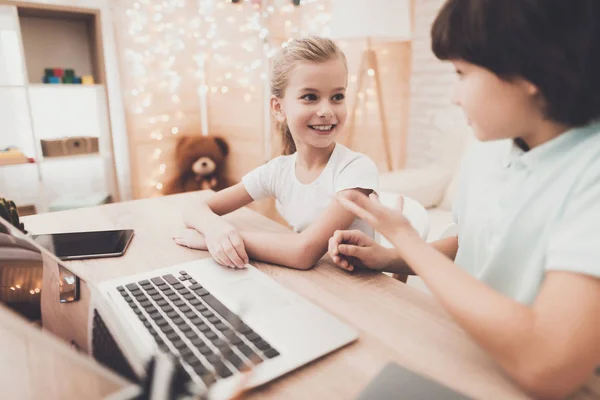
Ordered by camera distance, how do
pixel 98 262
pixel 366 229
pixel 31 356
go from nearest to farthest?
1. pixel 31 356
2. pixel 98 262
3. pixel 366 229

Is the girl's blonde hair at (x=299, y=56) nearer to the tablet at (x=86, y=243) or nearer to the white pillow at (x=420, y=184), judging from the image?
the tablet at (x=86, y=243)

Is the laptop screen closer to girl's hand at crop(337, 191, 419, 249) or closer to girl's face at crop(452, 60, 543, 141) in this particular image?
girl's hand at crop(337, 191, 419, 249)

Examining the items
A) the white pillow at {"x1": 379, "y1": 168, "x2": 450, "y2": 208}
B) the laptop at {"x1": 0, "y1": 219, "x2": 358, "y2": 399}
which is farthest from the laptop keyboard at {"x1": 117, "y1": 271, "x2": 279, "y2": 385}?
the white pillow at {"x1": 379, "y1": 168, "x2": 450, "y2": 208}

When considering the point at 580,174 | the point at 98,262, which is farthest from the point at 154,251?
the point at 580,174

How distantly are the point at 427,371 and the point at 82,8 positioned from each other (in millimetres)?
3163

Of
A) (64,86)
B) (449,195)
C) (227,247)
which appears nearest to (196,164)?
(64,86)

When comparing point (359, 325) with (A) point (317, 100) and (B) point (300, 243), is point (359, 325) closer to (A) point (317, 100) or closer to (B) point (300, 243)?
(B) point (300, 243)

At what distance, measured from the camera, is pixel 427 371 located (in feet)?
1.69

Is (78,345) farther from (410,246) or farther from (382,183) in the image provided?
(382,183)

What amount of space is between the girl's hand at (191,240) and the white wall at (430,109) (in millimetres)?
1832

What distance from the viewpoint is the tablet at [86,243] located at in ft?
2.90

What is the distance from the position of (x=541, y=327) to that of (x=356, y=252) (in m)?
0.39

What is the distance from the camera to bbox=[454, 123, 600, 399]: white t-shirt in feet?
1.58

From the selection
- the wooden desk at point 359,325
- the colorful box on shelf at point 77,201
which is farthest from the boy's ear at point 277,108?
the colorful box on shelf at point 77,201
